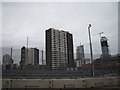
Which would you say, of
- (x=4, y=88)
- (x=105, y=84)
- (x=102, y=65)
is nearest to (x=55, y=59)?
(x=105, y=84)

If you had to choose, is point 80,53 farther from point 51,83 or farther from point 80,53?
point 51,83

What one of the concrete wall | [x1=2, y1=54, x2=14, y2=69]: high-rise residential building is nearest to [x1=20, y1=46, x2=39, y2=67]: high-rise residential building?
[x1=2, y1=54, x2=14, y2=69]: high-rise residential building

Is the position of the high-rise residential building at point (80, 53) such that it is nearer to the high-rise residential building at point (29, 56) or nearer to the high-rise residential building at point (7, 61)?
the high-rise residential building at point (29, 56)

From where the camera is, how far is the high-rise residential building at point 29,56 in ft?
50.3

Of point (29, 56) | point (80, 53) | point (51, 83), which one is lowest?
point (51, 83)

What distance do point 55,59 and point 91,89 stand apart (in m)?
9.17

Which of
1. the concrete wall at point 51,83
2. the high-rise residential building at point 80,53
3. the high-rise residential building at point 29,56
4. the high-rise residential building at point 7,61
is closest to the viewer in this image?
the concrete wall at point 51,83

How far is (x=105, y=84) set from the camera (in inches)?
499

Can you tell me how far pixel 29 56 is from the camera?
53.4ft

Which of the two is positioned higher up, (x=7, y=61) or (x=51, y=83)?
(x=7, y=61)

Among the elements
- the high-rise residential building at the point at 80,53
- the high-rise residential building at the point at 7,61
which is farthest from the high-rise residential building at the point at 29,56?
the high-rise residential building at the point at 80,53

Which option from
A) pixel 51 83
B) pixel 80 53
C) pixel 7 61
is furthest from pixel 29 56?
pixel 80 53

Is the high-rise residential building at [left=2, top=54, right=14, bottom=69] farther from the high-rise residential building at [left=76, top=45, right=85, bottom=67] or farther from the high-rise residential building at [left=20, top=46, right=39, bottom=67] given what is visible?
the high-rise residential building at [left=76, top=45, right=85, bottom=67]

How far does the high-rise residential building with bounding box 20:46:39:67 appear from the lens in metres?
15.3
